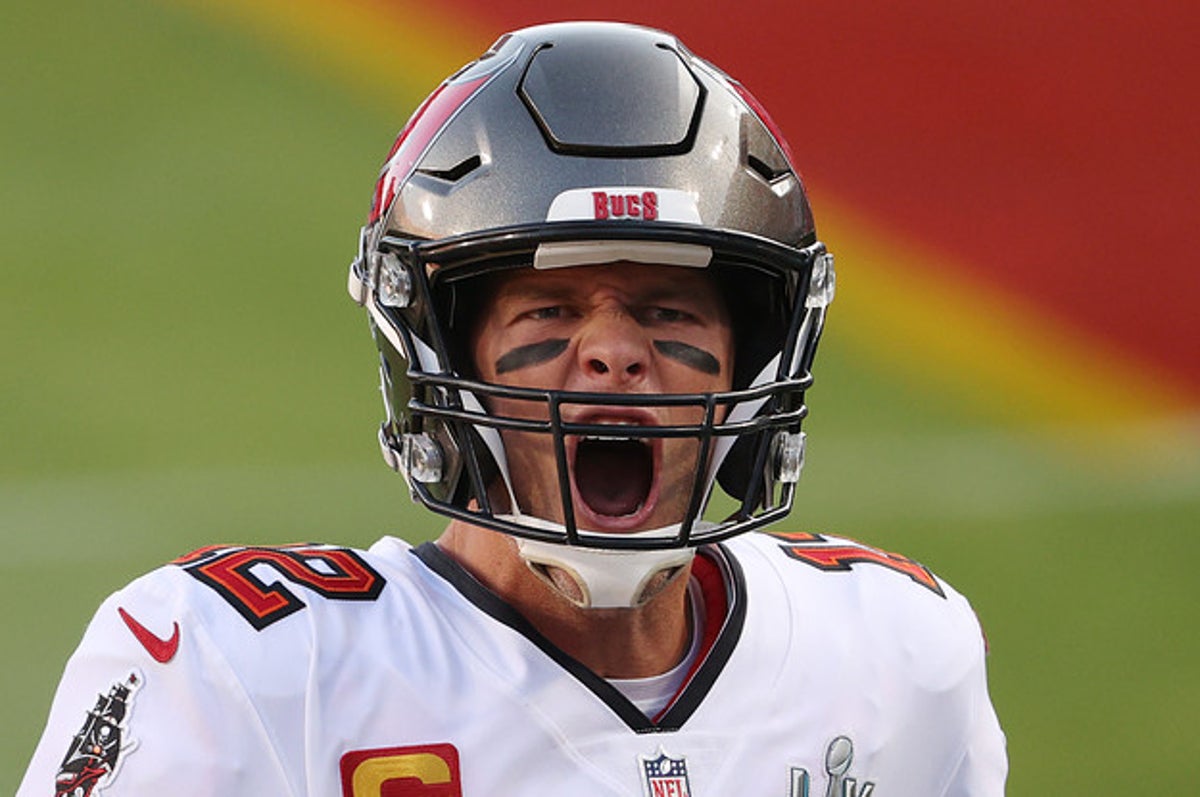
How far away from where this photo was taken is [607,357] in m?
1.75

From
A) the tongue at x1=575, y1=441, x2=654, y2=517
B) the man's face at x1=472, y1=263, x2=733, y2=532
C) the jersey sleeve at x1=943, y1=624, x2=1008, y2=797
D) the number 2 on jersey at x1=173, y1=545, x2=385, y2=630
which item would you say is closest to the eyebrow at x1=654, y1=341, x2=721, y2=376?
the man's face at x1=472, y1=263, x2=733, y2=532

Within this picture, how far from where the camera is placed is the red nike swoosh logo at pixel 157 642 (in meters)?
1.69

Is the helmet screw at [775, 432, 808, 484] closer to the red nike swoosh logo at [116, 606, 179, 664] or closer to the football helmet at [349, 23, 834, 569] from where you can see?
the football helmet at [349, 23, 834, 569]

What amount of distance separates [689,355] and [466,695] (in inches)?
14.9

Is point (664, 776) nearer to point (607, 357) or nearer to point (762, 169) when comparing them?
point (607, 357)

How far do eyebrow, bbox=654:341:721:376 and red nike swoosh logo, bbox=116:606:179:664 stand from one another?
51 cm

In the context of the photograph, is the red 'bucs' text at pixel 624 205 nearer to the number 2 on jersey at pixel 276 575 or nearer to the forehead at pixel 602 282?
the forehead at pixel 602 282

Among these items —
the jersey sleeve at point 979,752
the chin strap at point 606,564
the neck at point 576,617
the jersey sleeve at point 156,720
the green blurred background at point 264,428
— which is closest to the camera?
the jersey sleeve at point 156,720

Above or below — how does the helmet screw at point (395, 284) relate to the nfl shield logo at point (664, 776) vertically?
above

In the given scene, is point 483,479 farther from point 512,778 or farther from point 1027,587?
point 1027,587

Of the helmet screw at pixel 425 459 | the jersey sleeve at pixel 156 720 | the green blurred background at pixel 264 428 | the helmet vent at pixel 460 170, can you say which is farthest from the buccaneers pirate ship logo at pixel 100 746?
the green blurred background at pixel 264 428

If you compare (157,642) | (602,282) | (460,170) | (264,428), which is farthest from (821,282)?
(264,428)

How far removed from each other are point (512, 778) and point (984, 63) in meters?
4.83

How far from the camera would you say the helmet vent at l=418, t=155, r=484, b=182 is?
5.97 feet
